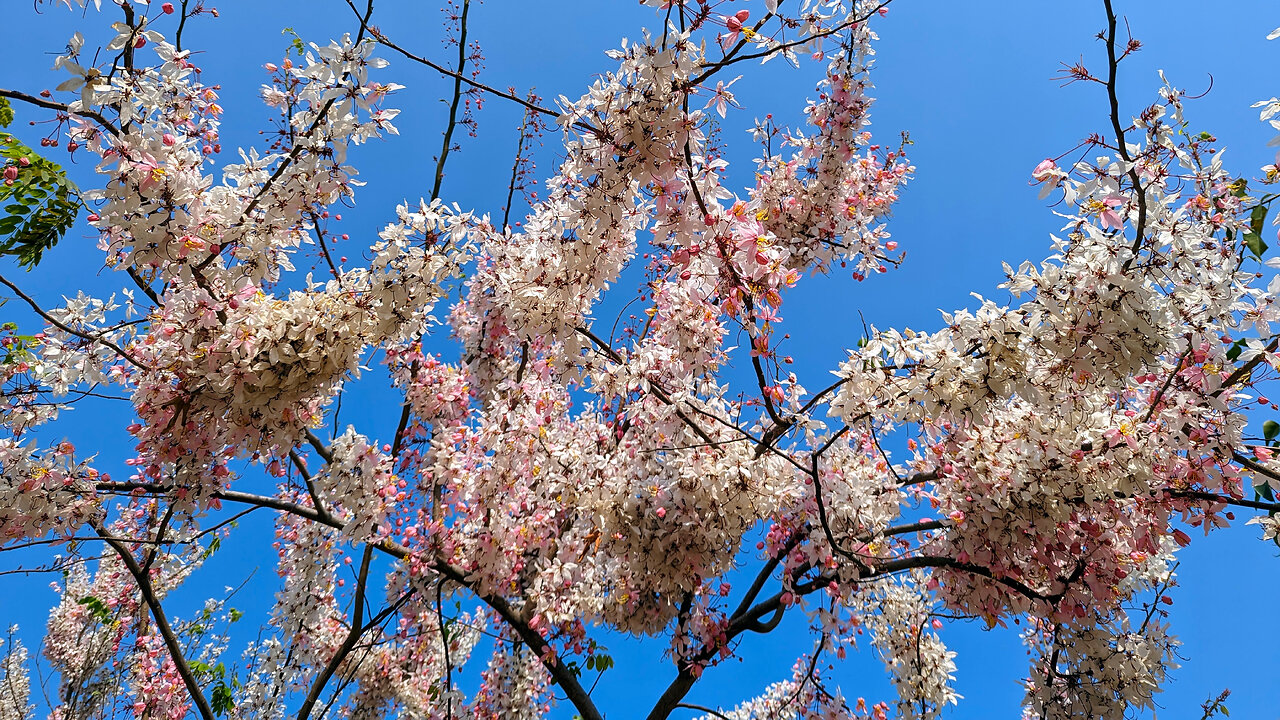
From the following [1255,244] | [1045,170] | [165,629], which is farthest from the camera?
[165,629]

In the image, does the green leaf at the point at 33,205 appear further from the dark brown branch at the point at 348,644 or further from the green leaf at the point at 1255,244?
the green leaf at the point at 1255,244

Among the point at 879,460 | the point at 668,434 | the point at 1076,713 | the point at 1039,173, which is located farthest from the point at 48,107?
the point at 1076,713

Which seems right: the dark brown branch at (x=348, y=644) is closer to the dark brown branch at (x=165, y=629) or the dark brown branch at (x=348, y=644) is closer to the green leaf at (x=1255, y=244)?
the dark brown branch at (x=165, y=629)

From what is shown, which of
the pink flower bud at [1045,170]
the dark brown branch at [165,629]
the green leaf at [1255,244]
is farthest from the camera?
the dark brown branch at [165,629]

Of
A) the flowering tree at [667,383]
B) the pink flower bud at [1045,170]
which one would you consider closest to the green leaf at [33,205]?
the flowering tree at [667,383]

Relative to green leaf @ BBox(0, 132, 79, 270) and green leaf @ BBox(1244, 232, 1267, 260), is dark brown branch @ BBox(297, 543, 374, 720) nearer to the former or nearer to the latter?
green leaf @ BBox(0, 132, 79, 270)

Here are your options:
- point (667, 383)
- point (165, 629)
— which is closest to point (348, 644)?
point (165, 629)

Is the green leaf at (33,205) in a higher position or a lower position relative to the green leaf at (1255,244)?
higher

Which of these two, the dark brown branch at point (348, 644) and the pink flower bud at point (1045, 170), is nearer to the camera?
the pink flower bud at point (1045, 170)

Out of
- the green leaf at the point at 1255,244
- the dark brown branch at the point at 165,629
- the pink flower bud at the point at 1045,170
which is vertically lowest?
the dark brown branch at the point at 165,629

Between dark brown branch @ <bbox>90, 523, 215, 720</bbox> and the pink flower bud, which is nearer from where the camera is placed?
the pink flower bud

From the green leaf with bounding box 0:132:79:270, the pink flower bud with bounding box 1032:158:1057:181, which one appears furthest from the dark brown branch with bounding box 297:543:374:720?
the pink flower bud with bounding box 1032:158:1057:181

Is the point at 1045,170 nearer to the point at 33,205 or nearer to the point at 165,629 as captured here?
the point at 33,205

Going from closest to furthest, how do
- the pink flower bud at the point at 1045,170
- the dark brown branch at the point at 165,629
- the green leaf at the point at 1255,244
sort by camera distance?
the green leaf at the point at 1255,244 < the pink flower bud at the point at 1045,170 < the dark brown branch at the point at 165,629
